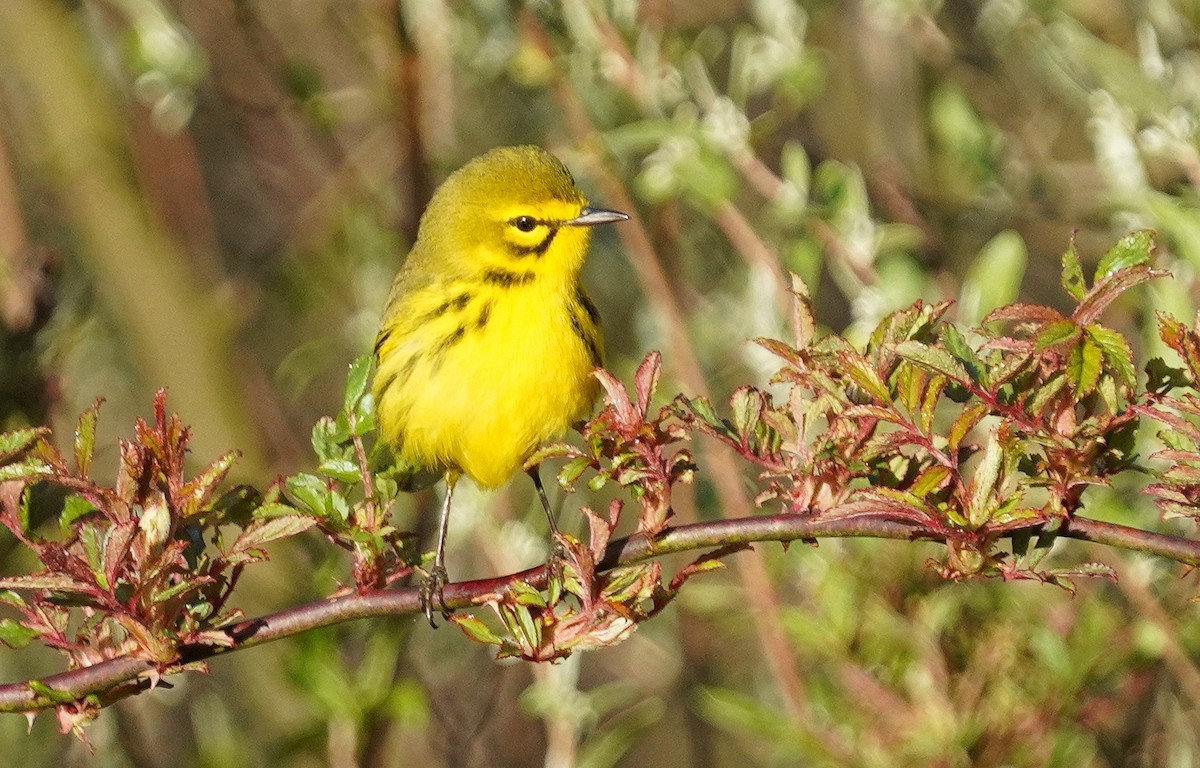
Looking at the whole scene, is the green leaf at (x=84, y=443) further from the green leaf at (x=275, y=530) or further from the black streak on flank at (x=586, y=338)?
the black streak on flank at (x=586, y=338)

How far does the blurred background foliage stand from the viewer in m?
3.13

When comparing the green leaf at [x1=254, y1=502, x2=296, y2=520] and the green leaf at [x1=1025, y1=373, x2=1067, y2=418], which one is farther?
the green leaf at [x1=254, y1=502, x2=296, y2=520]

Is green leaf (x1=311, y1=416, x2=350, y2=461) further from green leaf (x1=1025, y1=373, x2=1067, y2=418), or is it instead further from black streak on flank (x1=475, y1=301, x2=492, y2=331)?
black streak on flank (x1=475, y1=301, x2=492, y2=331)

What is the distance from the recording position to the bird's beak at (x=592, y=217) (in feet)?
11.0

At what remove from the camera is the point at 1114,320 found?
3.78m

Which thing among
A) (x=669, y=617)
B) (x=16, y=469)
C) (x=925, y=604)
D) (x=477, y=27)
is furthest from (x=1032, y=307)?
(x=669, y=617)

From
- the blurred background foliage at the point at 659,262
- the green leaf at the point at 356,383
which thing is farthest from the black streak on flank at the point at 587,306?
the green leaf at the point at 356,383

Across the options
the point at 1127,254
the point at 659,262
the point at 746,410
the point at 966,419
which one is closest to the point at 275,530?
the point at 746,410

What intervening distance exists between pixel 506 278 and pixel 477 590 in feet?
4.74

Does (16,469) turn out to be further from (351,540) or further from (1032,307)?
(1032,307)

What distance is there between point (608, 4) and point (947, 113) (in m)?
0.96

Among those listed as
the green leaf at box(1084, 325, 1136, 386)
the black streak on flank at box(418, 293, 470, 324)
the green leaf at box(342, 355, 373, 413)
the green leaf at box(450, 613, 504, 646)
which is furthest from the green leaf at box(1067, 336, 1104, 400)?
the black streak on flank at box(418, 293, 470, 324)

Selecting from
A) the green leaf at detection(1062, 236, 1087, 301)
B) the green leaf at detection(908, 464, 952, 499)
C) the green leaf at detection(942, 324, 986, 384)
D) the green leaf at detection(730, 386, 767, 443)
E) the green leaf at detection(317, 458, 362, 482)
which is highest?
the green leaf at detection(1062, 236, 1087, 301)

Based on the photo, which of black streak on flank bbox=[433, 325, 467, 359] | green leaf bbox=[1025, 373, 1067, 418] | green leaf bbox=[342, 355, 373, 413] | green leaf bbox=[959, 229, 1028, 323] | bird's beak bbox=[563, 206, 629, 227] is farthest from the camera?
bird's beak bbox=[563, 206, 629, 227]
